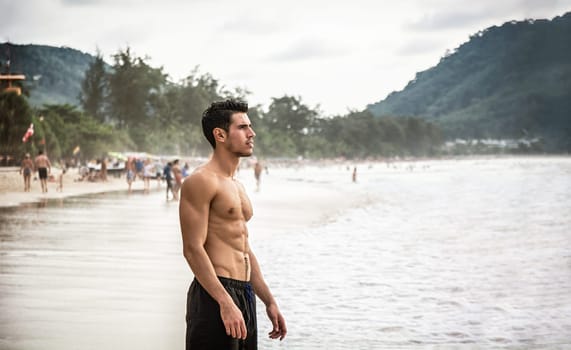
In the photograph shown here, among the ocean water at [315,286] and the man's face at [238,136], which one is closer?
the man's face at [238,136]

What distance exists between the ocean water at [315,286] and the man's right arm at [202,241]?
110 inches

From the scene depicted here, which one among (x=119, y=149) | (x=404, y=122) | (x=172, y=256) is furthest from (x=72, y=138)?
(x=404, y=122)

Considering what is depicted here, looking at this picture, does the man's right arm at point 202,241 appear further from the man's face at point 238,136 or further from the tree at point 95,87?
the tree at point 95,87

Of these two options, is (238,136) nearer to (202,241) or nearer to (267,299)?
(202,241)

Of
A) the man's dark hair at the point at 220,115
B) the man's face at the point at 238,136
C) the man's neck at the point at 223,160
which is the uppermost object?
the man's dark hair at the point at 220,115

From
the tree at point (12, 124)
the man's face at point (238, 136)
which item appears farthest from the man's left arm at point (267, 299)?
the tree at point (12, 124)

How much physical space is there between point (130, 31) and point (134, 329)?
11860 centimetres

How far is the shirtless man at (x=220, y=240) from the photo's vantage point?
8.36ft

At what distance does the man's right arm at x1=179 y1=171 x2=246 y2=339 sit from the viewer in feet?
8.30

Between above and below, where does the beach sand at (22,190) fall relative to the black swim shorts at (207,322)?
below

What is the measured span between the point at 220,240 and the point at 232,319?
0.32 meters

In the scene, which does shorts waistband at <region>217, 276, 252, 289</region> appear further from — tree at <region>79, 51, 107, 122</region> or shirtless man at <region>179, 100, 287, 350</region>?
tree at <region>79, 51, 107, 122</region>

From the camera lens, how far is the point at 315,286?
8.59 metres

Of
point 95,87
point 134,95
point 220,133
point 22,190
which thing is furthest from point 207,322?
point 95,87
